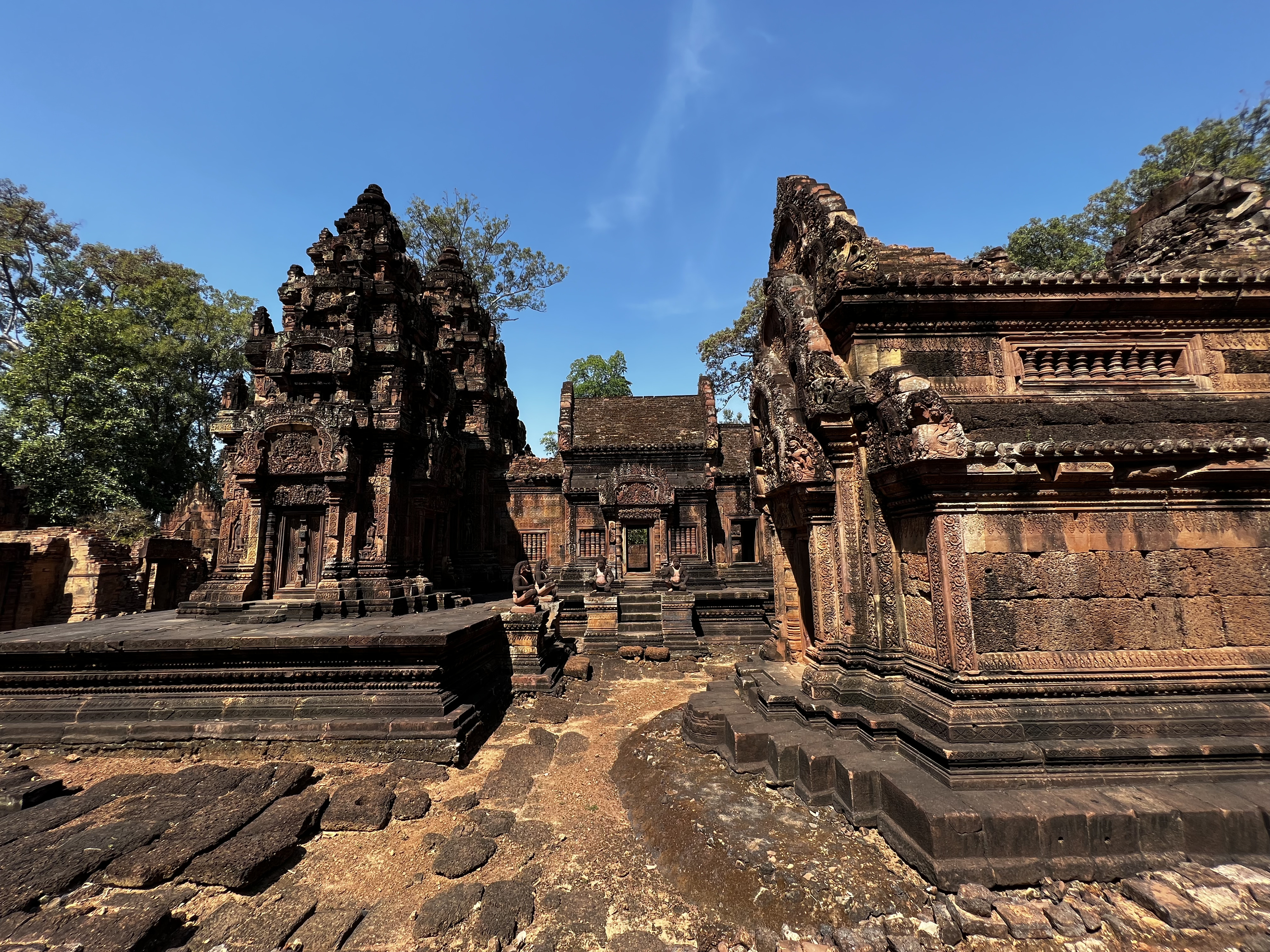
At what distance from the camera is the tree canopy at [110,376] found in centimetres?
1822

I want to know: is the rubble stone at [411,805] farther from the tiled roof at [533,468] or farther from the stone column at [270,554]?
the tiled roof at [533,468]

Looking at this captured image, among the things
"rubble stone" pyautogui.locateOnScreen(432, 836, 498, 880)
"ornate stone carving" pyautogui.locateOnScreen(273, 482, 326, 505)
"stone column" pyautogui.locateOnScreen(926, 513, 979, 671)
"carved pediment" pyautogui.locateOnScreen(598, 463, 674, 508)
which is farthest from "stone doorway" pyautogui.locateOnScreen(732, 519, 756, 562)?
"rubble stone" pyautogui.locateOnScreen(432, 836, 498, 880)

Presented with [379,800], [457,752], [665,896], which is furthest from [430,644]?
[665,896]

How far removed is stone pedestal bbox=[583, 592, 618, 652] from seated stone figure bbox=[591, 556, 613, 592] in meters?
0.41

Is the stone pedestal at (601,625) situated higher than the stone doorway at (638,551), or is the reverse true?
the stone doorway at (638,551)

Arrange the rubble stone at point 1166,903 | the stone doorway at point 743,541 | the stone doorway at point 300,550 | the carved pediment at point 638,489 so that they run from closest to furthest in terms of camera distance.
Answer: the rubble stone at point 1166,903, the stone doorway at point 300,550, the carved pediment at point 638,489, the stone doorway at point 743,541

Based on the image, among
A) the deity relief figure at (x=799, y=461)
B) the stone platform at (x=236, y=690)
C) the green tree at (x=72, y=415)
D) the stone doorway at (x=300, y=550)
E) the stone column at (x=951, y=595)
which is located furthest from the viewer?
the green tree at (x=72, y=415)

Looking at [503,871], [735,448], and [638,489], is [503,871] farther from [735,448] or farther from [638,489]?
[735,448]

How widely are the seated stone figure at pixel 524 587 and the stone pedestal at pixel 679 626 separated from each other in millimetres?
3960

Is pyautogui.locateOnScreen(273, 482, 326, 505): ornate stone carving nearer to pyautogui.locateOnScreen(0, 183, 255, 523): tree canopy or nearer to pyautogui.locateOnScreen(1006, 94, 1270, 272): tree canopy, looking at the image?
pyautogui.locateOnScreen(0, 183, 255, 523): tree canopy

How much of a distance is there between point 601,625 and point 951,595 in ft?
31.3

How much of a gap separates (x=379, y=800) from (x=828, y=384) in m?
6.16

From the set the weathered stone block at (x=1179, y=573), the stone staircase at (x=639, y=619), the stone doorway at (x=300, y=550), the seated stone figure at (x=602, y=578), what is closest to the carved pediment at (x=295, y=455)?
the stone doorway at (x=300, y=550)

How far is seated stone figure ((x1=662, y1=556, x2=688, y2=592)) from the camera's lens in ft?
47.2
